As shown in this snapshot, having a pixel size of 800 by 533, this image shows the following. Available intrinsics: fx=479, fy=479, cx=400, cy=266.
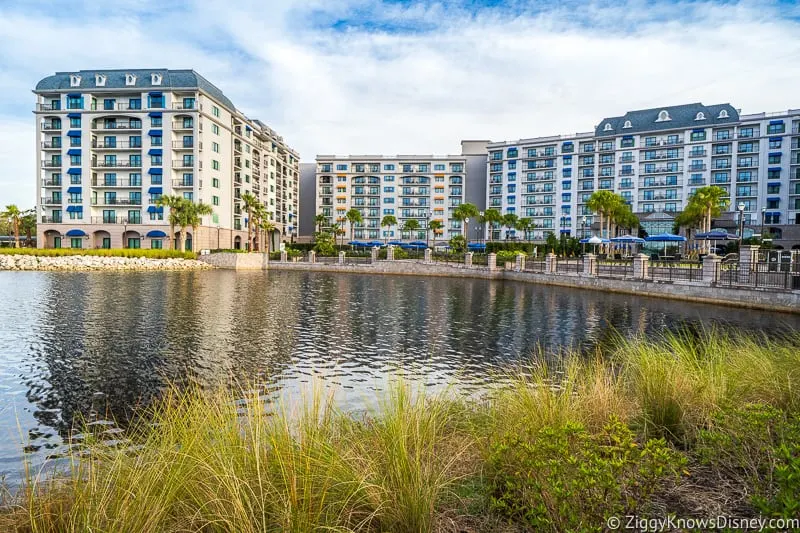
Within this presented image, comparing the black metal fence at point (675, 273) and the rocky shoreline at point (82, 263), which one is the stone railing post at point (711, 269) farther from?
the rocky shoreline at point (82, 263)

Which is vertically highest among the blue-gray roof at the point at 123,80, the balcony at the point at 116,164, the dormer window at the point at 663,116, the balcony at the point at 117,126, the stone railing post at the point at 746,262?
the dormer window at the point at 663,116

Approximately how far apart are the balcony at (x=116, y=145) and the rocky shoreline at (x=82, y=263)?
22.0 m

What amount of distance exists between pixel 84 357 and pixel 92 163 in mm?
68664

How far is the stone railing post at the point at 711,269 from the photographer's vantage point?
27.7 metres

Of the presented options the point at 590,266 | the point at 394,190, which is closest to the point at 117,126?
the point at 394,190

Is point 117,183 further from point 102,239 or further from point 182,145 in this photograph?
point 182,145

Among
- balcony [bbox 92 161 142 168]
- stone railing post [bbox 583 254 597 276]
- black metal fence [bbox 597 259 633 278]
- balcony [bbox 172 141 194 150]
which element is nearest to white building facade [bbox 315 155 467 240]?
balcony [bbox 172 141 194 150]

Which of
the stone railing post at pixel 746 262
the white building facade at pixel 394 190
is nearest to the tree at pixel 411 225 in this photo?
the white building facade at pixel 394 190

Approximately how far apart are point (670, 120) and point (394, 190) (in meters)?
55.6

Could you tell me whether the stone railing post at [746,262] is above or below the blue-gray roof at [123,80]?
below

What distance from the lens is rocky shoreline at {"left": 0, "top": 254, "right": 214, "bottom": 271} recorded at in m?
51.1

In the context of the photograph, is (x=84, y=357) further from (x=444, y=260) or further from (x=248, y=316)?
(x=444, y=260)

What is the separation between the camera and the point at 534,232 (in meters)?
99.9

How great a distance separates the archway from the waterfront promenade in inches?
761
